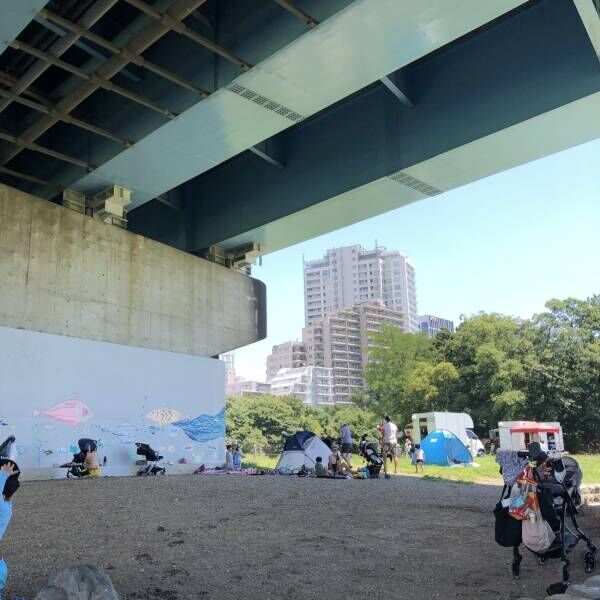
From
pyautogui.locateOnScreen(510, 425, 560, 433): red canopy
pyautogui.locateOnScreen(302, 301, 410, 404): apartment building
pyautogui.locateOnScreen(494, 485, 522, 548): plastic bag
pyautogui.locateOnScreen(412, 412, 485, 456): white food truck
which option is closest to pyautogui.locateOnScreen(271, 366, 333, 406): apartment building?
pyautogui.locateOnScreen(302, 301, 410, 404): apartment building

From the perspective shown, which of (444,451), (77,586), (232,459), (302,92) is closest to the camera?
(77,586)

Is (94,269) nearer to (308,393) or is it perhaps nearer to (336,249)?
(308,393)

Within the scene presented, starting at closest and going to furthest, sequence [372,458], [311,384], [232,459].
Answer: [372,458]
[232,459]
[311,384]

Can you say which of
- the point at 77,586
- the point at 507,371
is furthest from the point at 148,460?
the point at 507,371

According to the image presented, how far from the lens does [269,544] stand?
6.34 metres

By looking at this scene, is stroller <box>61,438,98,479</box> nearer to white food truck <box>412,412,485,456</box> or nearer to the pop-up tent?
the pop-up tent

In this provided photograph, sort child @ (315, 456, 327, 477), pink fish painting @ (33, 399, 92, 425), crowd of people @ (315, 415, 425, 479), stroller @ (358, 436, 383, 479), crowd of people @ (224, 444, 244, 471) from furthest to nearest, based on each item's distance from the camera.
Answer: crowd of people @ (224, 444, 244, 471) < stroller @ (358, 436, 383, 479) < crowd of people @ (315, 415, 425, 479) < child @ (315, 456, 327, 477) < pink fish painting @ (33, 399, 92, 425)

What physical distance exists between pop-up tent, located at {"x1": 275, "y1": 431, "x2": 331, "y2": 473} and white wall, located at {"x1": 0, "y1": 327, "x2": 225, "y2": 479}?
314 centimetres

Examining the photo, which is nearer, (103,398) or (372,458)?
(372,458)

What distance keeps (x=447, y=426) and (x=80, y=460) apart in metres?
24.5

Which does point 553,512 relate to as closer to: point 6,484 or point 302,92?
point 6,484

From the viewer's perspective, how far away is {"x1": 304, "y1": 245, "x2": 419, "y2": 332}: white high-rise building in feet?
501

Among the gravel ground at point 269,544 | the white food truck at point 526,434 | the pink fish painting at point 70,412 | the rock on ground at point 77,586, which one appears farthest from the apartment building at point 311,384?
the rock on ground at point 77,586

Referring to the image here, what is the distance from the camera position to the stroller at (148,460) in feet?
51.4
